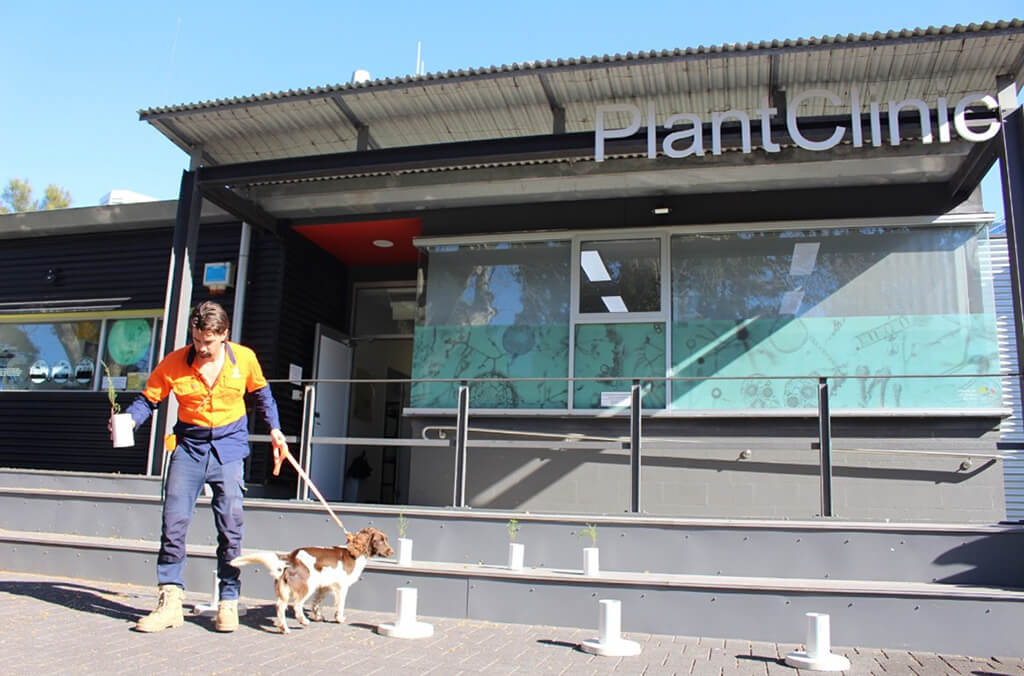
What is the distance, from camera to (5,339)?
10633 millimetres

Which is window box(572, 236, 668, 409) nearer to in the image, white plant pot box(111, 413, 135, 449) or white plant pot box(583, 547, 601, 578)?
white plant pot box(583, 547, 601, 578)

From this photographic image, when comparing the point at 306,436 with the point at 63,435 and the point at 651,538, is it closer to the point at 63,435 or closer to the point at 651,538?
the point at 651,538

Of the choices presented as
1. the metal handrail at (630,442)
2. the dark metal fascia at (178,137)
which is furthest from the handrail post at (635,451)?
the dark metal fascia at (178,137)

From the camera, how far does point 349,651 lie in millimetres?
4004

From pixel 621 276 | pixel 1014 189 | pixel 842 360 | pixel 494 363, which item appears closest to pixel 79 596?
pixel 494 363

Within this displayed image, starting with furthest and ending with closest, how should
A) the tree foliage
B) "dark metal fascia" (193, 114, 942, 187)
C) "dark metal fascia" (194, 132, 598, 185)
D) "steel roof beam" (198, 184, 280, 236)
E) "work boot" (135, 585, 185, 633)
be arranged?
the tree foliage < "steel roof beam" (198, 184, 280, 236) < "dark metal fascia" (194, 132, 598, 185) < "dark metal fascia" (193, 114, 942, 187) < "work boot" (135, 585, 185, 633)

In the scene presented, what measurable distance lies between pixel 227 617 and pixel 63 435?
6.72 metres

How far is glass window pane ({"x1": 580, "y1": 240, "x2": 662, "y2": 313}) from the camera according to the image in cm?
788

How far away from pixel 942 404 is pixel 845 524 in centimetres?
257

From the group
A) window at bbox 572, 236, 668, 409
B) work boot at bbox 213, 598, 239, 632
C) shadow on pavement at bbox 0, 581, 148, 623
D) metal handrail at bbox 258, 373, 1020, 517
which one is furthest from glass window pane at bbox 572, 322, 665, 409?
shadow on pavement at bbox 0, 581, 148, 623

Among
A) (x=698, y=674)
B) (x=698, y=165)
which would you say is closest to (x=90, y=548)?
(x=698, y=674)

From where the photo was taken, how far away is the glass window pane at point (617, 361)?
7629mm

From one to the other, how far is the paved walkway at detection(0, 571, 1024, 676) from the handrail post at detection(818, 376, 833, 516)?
116cm

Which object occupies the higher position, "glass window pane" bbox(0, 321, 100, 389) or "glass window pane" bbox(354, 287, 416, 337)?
"glass window pane" bbox(354, 287, 416, 337)
